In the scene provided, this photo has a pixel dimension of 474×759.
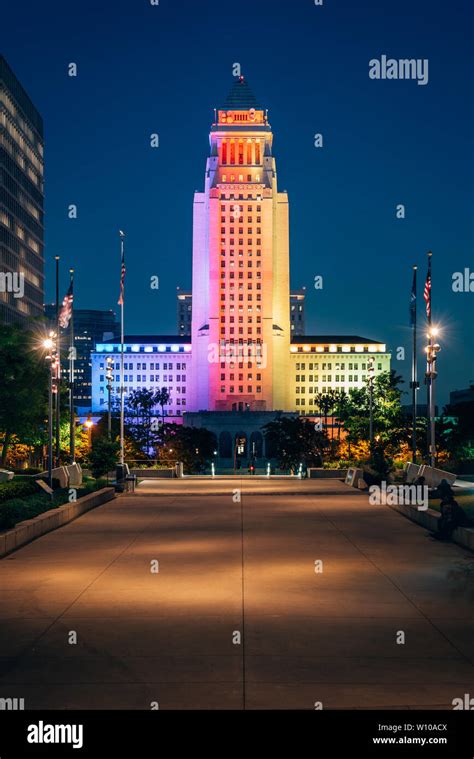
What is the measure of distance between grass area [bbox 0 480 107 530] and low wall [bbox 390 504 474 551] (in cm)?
1078

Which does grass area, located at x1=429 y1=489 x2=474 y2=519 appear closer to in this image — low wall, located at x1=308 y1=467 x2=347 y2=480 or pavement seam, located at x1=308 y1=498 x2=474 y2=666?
pavement seam, located at x1=308 y1=498 x2=474 y2=666

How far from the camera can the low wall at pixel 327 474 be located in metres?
58.6

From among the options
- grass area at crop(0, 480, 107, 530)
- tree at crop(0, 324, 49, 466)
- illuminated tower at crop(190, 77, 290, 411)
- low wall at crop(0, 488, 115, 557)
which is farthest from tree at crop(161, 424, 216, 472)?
low wall at crop(0, 488, 115, 557)

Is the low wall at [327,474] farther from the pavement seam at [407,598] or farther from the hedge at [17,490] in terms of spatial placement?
the pavement seam at [407,598]

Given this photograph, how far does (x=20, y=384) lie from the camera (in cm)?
5834

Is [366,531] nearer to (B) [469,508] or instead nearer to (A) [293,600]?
(B) [469,508]

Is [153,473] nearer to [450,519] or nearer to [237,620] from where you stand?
[450,519]

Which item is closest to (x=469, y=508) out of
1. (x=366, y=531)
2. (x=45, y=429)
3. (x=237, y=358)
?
(x=366, y=531)

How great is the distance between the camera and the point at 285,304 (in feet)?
636

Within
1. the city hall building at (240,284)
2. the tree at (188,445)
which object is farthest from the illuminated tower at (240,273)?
the tree at (188,445)

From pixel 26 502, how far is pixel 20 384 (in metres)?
31.5

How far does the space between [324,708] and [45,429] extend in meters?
58.3

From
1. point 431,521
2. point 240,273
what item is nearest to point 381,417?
point 431,521

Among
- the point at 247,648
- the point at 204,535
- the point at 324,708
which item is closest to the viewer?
the point at 324,708
